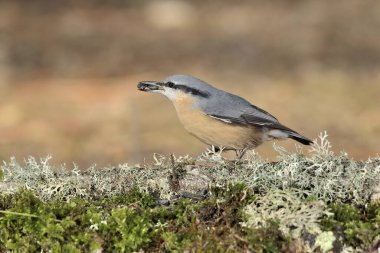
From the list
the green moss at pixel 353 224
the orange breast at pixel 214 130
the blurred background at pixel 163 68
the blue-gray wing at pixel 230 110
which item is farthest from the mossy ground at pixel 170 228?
the blurred background at pixel 163 68

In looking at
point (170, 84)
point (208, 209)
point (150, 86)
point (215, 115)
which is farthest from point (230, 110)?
point (208, 209)

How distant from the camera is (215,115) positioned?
5.55m

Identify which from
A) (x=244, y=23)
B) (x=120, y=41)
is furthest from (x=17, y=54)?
(x=244, y=23)

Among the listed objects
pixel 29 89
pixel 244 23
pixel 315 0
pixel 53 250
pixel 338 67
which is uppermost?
pixel 315 0

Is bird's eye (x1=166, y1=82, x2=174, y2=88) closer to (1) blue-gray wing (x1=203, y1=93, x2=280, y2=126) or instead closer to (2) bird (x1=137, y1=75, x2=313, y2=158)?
(2) bird (x1=137, y1=75, x2=313, y2=158)

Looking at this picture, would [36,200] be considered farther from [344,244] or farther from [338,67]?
[338,67]

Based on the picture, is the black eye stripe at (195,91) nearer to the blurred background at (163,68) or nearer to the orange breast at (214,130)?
the orange breast at (214,130)

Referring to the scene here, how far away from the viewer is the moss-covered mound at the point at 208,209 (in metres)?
3.08

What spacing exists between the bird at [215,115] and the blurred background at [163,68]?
202 centimetres

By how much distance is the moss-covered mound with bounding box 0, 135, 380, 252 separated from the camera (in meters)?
3.08

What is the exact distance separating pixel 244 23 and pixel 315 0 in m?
2.09

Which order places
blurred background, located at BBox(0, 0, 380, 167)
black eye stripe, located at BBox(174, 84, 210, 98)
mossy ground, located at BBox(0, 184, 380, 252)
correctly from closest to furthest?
mossy ground, located at BBox(0, 184, 380, 252) → black eye stripe, located at BBox(174, 84, 210, 98) → blurred background, located at BBox(0, 0, 380, 167)

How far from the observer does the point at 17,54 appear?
44.3ft

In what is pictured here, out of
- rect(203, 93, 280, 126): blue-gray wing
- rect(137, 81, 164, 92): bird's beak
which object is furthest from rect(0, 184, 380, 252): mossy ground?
rect(137, 81, 164, 92): bird's beak
